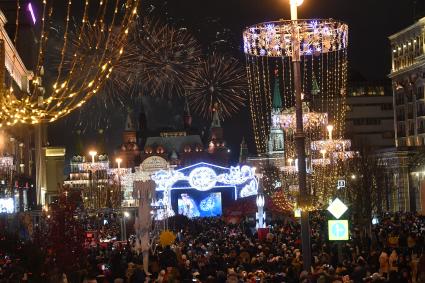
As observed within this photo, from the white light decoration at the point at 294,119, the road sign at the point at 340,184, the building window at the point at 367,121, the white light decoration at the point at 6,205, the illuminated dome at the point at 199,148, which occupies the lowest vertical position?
the white light decoration at the point at 6,205

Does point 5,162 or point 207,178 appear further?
point 207,178

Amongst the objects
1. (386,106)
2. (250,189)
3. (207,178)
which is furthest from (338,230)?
(386,106)

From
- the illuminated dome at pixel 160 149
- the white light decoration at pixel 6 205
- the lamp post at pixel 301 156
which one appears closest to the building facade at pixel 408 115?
the white light decoration at pixel 6 205

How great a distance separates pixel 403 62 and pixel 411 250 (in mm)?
69703

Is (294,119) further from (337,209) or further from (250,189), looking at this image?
(250,189)

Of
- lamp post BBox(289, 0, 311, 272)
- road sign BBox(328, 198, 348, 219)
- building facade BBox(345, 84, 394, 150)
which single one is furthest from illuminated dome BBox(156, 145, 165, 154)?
lamp post BBox(289, 0, 311, 272)

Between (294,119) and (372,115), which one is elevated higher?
(372,115)

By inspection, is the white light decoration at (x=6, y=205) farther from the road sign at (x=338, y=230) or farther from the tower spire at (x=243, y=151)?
the tower spire at (x=243, y=151)

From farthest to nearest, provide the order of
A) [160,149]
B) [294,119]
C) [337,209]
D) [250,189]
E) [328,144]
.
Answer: [160,149], [250,189], [328,144], [294,119], [337,209]

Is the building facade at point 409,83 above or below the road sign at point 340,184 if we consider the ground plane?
above

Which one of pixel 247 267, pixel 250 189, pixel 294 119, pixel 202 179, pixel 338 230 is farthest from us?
pixel 202 179

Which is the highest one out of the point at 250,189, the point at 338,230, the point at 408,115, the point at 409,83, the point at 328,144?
the point at 409,83

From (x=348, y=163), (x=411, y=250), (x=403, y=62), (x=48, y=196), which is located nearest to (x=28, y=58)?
(x=48, y=196)

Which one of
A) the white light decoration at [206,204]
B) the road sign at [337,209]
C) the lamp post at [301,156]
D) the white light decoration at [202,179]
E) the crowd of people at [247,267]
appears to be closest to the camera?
the crowd of people at [247,267]
